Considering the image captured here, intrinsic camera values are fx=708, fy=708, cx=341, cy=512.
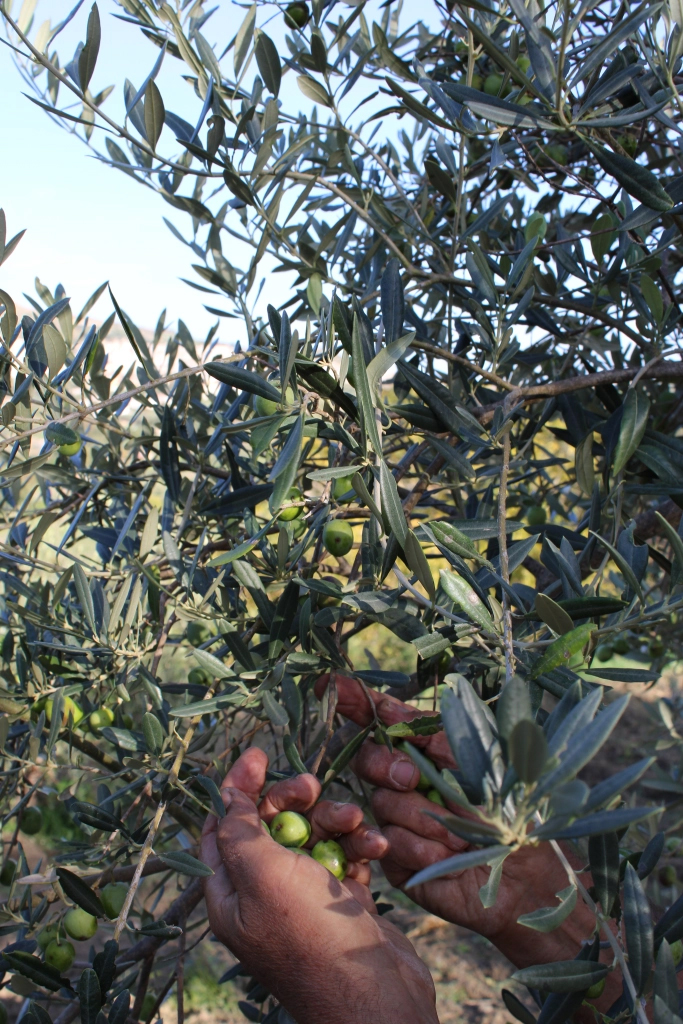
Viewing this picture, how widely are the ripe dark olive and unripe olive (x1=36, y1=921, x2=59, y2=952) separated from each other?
6.17ft

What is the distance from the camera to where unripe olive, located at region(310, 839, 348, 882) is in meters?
1.30

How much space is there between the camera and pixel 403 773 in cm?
139

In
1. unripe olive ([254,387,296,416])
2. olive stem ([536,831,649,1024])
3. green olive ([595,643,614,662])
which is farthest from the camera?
green olive ([595,643,614,662])

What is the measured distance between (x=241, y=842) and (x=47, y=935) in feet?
2.13

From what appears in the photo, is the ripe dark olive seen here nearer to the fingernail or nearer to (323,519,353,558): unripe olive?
(323,519,353,558): unripe olive

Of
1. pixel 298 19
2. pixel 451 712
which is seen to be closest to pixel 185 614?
pixel 451 712

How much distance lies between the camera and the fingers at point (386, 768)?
4.57 feet

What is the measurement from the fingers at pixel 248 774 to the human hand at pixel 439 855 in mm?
195

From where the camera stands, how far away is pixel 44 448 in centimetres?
115

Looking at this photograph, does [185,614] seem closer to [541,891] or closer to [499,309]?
[499,309]

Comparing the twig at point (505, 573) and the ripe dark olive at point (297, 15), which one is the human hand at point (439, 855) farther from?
the ripe dark olive at point (297, 15)

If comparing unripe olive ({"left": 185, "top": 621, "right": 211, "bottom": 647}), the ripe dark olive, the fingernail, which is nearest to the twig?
the fingernail

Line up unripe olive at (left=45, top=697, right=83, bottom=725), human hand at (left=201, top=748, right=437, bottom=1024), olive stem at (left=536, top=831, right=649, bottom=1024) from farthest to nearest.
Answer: unripe olive at (left=45, top=697, right=83, bottom=725) < human hand at (left=201, top=748, right=437, bottom=1024) < olive stem at (left=536, top=831, right=649, bottom=1024)

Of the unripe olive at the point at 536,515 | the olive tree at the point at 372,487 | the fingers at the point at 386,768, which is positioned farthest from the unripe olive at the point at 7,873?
the unripe olive at the point at 536,515
